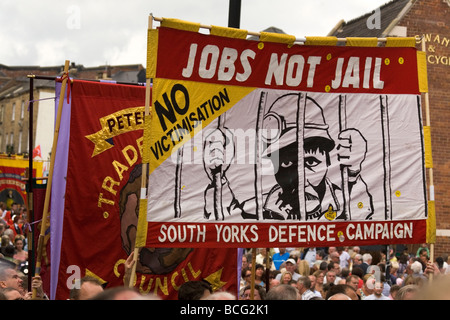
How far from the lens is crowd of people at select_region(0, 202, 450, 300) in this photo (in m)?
2.62

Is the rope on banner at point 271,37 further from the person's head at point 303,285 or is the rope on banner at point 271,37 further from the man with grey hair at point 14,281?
the person's head at point 303,285

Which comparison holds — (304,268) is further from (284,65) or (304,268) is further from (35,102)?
(35,102)

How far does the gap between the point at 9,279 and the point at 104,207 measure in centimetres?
158

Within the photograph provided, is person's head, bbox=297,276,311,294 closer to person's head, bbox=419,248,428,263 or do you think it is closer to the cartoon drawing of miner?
the cartoon drawing of miner

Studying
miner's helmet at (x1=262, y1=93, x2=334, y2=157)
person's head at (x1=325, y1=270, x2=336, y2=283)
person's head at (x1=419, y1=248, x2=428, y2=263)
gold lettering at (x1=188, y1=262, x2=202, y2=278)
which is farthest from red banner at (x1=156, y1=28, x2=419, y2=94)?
person's head at (x1=419, y1=248, x2=428, y2=263)

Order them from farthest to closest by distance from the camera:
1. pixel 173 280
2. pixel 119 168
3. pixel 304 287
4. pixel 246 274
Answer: pixel 246 274, pixel 304 287, pixel 119 168, pixel 173 280

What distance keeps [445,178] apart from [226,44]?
1545 cm

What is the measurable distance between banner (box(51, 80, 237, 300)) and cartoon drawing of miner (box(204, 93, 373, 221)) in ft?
5.19

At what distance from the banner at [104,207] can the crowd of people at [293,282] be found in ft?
1.52

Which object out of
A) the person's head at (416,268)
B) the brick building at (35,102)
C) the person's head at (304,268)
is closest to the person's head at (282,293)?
the person's head at (304,268)

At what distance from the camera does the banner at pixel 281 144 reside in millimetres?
5977

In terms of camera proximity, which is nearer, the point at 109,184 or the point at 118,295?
the point at 118,295

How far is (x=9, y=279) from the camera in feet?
20.7

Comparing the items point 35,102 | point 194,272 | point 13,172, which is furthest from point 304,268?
point 35,102
